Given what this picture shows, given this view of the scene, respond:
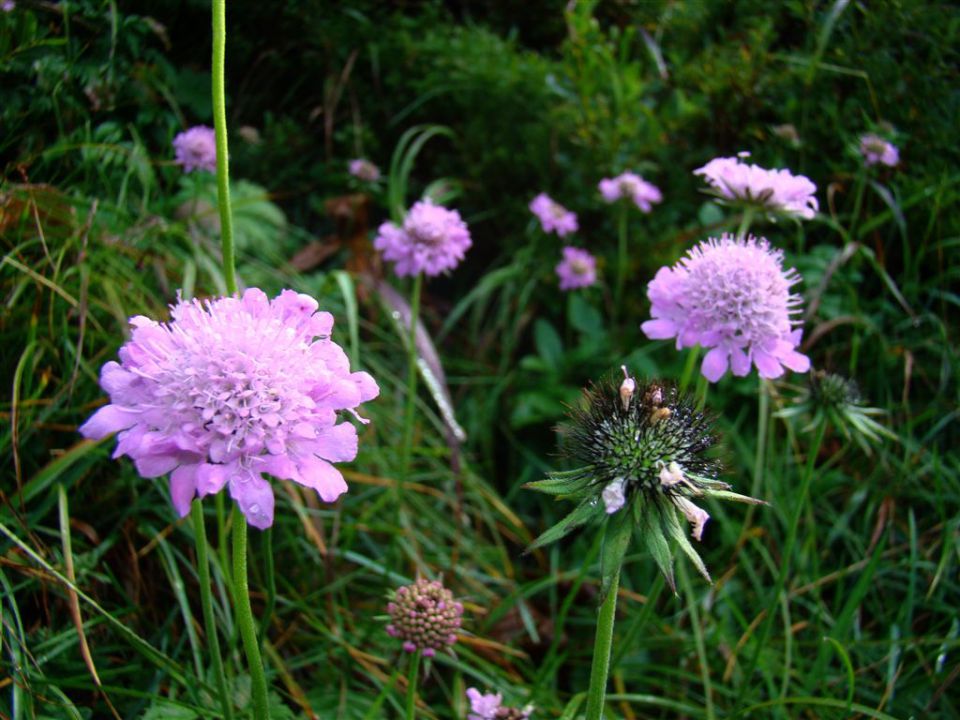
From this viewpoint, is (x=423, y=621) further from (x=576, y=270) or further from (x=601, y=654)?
(x=576, y=270)

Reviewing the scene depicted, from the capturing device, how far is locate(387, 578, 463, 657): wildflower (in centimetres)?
154

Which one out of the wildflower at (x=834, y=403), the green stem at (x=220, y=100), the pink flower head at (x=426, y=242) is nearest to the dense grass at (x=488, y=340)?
the wildflower at (x=834, y=403)

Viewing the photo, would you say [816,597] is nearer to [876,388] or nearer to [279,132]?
[876,388]

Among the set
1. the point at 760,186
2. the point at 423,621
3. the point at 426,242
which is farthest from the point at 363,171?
the point at 423,621

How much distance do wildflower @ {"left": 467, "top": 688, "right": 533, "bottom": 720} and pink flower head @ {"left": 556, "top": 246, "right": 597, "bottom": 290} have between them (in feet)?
5.77

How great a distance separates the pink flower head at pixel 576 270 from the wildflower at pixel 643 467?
1.64 metres

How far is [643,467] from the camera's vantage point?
1.33 meters

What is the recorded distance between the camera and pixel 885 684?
217 cm

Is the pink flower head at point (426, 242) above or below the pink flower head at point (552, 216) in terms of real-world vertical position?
above

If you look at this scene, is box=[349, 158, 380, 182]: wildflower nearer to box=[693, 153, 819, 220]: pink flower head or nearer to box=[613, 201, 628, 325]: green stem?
box=[613, 201, 628, 325]: green stem

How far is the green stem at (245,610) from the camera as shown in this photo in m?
1.26

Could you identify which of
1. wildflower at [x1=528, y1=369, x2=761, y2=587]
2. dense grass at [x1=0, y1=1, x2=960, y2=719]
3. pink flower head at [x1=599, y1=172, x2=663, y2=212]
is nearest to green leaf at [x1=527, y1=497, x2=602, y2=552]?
wildflower at [x1=528, y1=369, x2=761, y2=587]

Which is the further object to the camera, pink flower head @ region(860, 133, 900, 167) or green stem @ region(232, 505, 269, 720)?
pink flower head @ region(860, 133, 900, 167)

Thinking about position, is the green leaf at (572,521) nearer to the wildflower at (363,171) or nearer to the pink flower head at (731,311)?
the pink flower head at (731,311)
